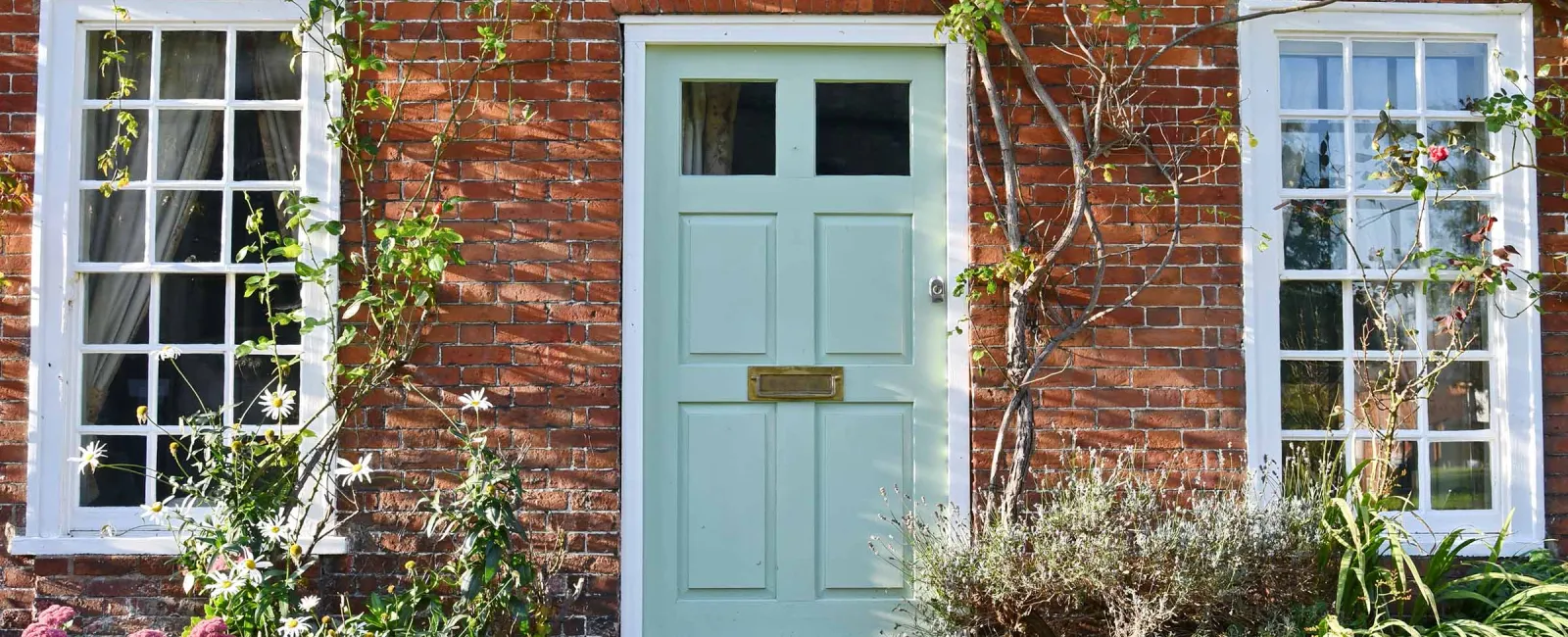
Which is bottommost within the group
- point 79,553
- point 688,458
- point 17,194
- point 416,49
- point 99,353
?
point 79,553

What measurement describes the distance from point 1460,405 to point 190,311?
479 centimetres

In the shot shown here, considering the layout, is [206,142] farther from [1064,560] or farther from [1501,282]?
[1501,282]

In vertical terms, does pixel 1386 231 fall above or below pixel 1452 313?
above

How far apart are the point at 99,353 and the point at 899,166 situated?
3070mm

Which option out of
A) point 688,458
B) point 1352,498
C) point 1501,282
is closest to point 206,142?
point 688,458

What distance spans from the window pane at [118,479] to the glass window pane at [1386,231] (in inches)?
182

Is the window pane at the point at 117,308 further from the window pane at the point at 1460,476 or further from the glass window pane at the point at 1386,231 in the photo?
the window pane at the point at 1460,476

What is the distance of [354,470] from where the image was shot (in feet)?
13.5

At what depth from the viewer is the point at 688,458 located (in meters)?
4.55

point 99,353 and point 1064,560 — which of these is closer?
point 1064,560

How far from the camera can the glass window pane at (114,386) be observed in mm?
4566

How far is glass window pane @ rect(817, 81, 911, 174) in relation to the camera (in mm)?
4629

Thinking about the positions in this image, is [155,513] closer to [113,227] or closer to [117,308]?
[117,308]

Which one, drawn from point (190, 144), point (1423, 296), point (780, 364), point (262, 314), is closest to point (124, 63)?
point (190, 144)
